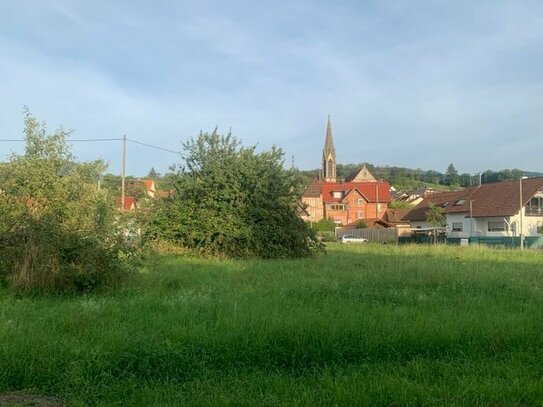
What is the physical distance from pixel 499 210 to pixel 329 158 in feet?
254

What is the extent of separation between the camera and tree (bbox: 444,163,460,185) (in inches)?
6175

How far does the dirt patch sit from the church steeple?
Answer: 5056 inches

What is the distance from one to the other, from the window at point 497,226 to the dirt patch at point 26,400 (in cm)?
5892

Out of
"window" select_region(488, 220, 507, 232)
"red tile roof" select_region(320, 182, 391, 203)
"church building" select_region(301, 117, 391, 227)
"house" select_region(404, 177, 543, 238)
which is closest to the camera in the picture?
"house" select_region(404, 177, 543, 238)

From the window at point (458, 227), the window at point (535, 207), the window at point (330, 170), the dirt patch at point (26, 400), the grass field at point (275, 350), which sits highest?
the window at point (330, 170)

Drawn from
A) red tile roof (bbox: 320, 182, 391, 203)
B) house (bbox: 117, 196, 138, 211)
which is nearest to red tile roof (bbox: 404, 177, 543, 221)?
red tile roof (bbox: 320, 182, 391, 203)

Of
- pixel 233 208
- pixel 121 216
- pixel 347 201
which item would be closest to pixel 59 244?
pixel 121 216

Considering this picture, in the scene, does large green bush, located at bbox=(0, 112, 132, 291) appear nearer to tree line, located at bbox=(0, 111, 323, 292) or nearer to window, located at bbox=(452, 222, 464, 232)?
tree line, located at bbox=(0, 111, 323, 292)

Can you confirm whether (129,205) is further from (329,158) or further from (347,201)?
(329,158)

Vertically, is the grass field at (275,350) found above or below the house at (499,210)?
below

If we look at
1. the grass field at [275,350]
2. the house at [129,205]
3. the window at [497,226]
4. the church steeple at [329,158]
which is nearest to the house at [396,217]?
the window at [497,226]

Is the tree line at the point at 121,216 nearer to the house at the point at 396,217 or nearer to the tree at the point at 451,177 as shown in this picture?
the house at the point at 396,217

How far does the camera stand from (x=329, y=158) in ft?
436

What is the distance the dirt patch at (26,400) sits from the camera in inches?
204
